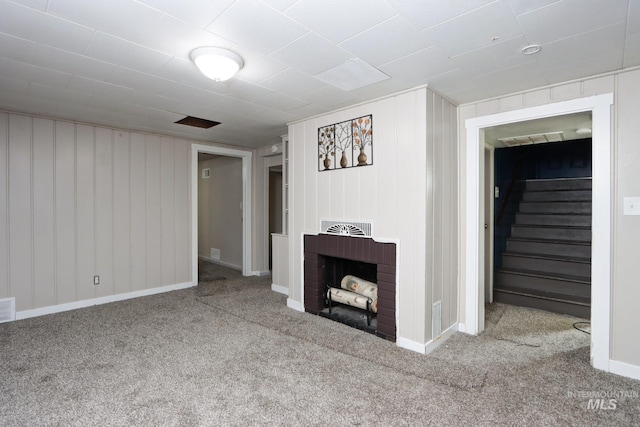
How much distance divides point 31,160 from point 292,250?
326cm

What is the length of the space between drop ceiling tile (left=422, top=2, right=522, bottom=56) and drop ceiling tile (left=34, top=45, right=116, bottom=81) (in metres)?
2.37

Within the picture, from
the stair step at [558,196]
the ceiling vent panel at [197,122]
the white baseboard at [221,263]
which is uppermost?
the ceiling vent panel at [197,122]

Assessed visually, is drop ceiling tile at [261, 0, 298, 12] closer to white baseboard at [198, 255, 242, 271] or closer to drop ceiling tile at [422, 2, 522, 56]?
drop ceiling tile at [422, 2, 522, 56]

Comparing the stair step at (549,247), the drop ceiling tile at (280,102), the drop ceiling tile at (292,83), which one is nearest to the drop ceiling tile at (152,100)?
the drop ceiling tile at (280,102)

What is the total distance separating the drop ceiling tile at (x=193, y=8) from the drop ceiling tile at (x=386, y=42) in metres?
0.80

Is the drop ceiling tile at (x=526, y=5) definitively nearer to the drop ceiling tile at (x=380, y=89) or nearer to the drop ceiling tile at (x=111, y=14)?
the drop ceiling tile at (x=380, y=89)

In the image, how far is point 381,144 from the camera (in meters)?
3.12

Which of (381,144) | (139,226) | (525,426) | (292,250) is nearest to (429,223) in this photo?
(381,144)

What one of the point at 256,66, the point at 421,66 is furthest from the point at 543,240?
the point at 256,66

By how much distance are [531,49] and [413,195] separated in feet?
4.36

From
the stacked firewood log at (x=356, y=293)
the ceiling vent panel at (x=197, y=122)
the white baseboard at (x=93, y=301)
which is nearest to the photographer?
the stacked firewood log at (x=356, y=293)

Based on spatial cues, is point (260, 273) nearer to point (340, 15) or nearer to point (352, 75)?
point (352, 75)

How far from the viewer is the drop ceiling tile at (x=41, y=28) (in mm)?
1770

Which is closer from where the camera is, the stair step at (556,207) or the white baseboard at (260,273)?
the stair step at (556,207)
